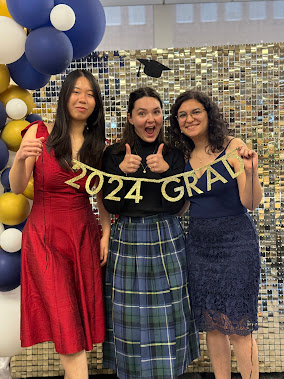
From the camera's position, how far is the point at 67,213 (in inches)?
73.1

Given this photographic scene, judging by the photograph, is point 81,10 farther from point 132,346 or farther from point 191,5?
point 191,5

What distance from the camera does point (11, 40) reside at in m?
1.83

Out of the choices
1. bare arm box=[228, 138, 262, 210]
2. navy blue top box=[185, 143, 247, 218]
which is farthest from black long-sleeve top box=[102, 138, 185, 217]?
bare arm box=[228, 138, 262, 210]

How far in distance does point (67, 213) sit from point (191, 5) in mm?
3400

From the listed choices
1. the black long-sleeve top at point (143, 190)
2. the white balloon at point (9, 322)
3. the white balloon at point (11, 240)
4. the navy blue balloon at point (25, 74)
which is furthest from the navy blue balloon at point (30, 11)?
the white balloon at point (9, 322)

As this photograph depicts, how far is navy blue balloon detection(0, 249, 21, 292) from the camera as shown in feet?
6.32

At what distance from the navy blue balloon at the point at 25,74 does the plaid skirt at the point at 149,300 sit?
2.60ft

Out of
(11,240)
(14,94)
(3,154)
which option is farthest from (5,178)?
(14,94)

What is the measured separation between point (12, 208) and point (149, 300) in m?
0.76

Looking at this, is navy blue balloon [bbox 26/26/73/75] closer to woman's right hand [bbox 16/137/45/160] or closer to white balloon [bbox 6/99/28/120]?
white balloon [bbox 6/99/28/120]

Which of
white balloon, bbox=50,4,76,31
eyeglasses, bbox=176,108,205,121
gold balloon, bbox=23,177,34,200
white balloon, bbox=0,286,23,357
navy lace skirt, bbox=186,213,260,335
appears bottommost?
white balloon, bbox=0,286,23,357

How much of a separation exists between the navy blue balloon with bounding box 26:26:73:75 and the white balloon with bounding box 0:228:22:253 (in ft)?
2.46

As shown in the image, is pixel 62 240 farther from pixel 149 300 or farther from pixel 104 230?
pixel 149 300

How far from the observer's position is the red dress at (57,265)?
181 centimetres
